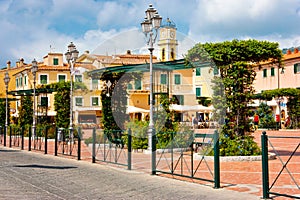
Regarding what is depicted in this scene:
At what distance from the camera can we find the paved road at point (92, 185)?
8883 millimetres

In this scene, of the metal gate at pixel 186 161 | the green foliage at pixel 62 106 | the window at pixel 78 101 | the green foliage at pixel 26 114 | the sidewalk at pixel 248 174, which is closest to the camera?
the sidewalk at pixel 248 174

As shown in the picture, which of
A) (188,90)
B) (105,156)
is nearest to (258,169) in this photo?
(105,156)

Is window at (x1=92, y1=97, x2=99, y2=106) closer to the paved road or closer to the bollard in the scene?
the paved road

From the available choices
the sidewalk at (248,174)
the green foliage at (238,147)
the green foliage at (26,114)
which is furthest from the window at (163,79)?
the green foliage at (26,114)

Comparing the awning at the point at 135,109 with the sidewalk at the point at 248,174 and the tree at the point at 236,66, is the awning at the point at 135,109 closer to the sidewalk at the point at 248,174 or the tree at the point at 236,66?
the sidewalk at the point at 248,174

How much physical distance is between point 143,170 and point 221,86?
467cm

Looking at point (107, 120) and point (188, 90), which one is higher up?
point (188, 90)

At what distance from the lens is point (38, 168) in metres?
13.5

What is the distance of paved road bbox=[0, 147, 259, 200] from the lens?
888cm

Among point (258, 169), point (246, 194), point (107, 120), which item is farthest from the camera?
point (107, 120)

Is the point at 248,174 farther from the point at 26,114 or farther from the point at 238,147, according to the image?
the point at 26,114

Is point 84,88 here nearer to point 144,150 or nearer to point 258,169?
point 144,150

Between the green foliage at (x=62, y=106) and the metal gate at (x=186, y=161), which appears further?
the green foliage at (x=62, y=106)

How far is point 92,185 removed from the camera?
33.7 feet
